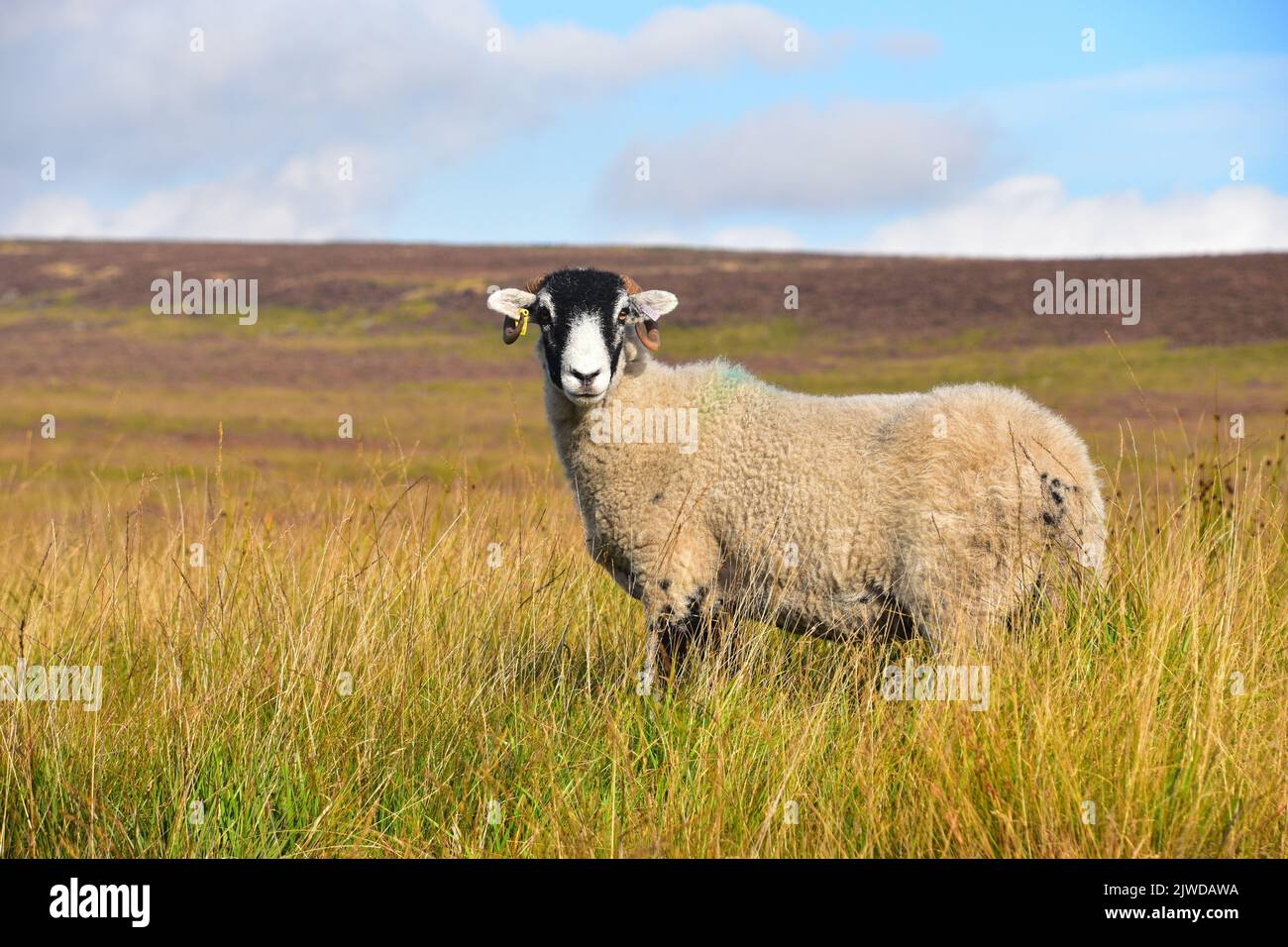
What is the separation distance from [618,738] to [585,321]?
7.73 ft

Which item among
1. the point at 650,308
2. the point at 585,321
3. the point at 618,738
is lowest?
the point at 618,738

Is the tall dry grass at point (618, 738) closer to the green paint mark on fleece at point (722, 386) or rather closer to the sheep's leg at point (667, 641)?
the sheep's leg at point (667, 641)

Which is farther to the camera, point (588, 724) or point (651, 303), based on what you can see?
point (651, 303)

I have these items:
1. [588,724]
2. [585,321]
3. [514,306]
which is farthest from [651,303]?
[588,724]

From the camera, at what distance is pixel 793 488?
5.56m

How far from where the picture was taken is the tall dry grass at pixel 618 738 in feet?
12.7

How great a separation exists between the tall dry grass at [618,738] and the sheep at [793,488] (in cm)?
29

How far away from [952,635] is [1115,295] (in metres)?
62.4

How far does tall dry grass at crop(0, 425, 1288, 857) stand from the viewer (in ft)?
12.7

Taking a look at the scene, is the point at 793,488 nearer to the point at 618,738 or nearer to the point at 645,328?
the point at 645,328
